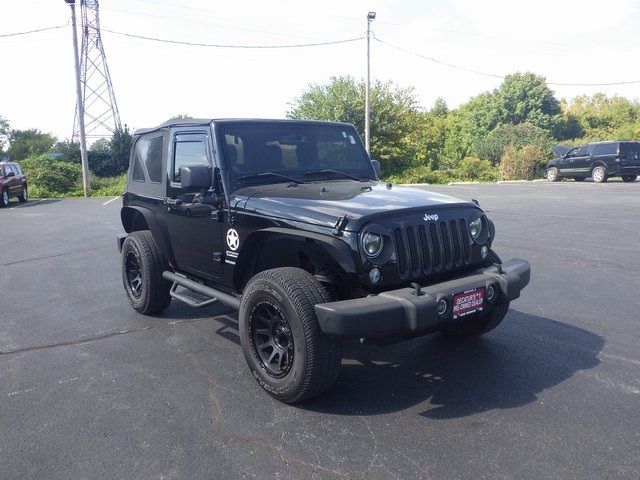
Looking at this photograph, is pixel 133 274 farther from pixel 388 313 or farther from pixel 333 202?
pixel 388 313

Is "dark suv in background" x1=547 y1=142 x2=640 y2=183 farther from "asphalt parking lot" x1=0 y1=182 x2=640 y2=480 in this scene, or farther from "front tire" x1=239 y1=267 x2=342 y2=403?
"front tire" x1=239 y1=267 x2=342 y2=403

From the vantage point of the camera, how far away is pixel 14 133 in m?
45.6

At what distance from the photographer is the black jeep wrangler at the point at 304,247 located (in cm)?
329

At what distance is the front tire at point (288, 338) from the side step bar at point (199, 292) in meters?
0.37

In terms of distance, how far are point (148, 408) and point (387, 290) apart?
5.79 feet

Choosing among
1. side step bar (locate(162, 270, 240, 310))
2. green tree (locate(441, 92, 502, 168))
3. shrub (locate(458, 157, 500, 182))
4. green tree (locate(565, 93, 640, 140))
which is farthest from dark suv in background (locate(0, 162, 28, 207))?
green tree (locate(565, 93, 640, 140))

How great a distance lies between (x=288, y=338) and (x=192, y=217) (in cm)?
166

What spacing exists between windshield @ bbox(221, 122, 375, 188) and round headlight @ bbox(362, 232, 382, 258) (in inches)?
53.9

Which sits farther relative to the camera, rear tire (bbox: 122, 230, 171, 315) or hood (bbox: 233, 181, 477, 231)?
rear tire (bbox: 122, 230, 171, 315)

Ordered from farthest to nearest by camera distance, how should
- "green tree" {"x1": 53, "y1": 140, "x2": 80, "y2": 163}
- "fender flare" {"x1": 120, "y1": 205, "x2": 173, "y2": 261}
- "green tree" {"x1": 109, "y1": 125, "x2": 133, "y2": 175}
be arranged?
"green tree" {"x1": 109, "y1": 125, "x2": 133, "y2": 175} < "green tree" {"x1": 53, "y1": 140, "x2": 80, "y2": 163} < "fender flare" {"x1": 120, "y1": 205, "x2": 173, "y2": 261}

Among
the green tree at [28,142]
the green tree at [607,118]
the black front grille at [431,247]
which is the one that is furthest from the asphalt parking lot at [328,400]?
the green tree at [607,118]

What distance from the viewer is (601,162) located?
968 inches

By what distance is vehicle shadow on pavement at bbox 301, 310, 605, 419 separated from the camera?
3.51 meters

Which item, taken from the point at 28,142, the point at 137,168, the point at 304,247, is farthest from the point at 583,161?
the point at 28,142
